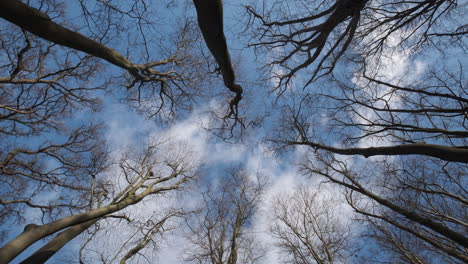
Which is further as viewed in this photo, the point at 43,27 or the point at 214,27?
the point at 214,27

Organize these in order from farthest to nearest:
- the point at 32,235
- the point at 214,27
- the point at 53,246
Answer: the point at 53,246
the point at 32,235
the point at 214,27

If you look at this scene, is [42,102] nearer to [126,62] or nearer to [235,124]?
[126,62]

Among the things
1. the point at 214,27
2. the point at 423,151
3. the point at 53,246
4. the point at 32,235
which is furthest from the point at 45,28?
the point at 423,151

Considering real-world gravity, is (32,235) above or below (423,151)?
below

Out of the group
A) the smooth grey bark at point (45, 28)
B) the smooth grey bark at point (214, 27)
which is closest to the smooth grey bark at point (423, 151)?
the smooth grey bark at point (214, 27)

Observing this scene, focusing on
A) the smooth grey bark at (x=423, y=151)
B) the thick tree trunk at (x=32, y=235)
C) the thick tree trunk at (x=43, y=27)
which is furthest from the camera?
the thick tree trunk at (x=32, y=235)

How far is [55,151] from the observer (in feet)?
25.6

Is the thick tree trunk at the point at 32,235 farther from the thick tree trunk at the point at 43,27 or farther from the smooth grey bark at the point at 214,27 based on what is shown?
the smooth grey bark at the point at 214,27

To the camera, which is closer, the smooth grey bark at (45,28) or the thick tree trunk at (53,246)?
the smooth grey bark at (45,28)

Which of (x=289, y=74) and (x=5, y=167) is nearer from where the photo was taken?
(x=289, y=74)

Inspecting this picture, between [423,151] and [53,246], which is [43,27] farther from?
[423,151]

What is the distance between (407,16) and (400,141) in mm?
3381

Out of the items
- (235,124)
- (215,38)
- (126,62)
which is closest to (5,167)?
(126,62)

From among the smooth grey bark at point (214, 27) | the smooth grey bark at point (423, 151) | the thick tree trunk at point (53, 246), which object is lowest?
the thick tree trunk at point (53, 246)
